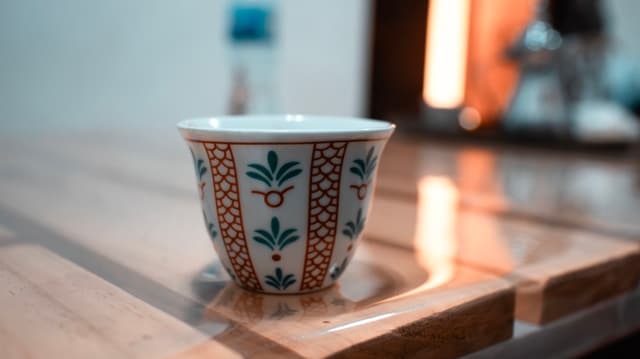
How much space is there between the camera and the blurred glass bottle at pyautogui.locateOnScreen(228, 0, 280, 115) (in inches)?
36.7

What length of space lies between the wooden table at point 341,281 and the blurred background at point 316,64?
379mm

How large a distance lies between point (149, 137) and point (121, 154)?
215 mm

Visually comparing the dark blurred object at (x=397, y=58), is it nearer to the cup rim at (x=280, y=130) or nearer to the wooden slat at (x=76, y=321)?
the cup rim at (x=280, y=130)

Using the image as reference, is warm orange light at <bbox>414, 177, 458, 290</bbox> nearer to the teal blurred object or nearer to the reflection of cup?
the reflection of cup

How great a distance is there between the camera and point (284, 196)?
0.34 metres

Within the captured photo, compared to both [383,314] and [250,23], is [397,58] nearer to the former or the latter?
[250,23]

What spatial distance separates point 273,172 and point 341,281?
0.31 feet

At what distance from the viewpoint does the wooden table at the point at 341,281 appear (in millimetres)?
298

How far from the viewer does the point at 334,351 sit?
285mm

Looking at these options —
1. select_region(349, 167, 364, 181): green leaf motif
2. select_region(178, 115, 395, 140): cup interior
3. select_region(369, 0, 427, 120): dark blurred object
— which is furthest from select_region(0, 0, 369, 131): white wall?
select_region(349, 167, 364, 181): green leaf motif

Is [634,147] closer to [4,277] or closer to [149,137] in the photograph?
[149,137]

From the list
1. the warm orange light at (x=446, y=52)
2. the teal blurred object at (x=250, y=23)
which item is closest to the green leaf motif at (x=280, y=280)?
the teal blurred object at (x=250, y=23)

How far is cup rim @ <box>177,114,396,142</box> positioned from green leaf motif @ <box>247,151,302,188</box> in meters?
0.01

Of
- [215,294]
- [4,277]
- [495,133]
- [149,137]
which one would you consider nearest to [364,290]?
[215,294]
